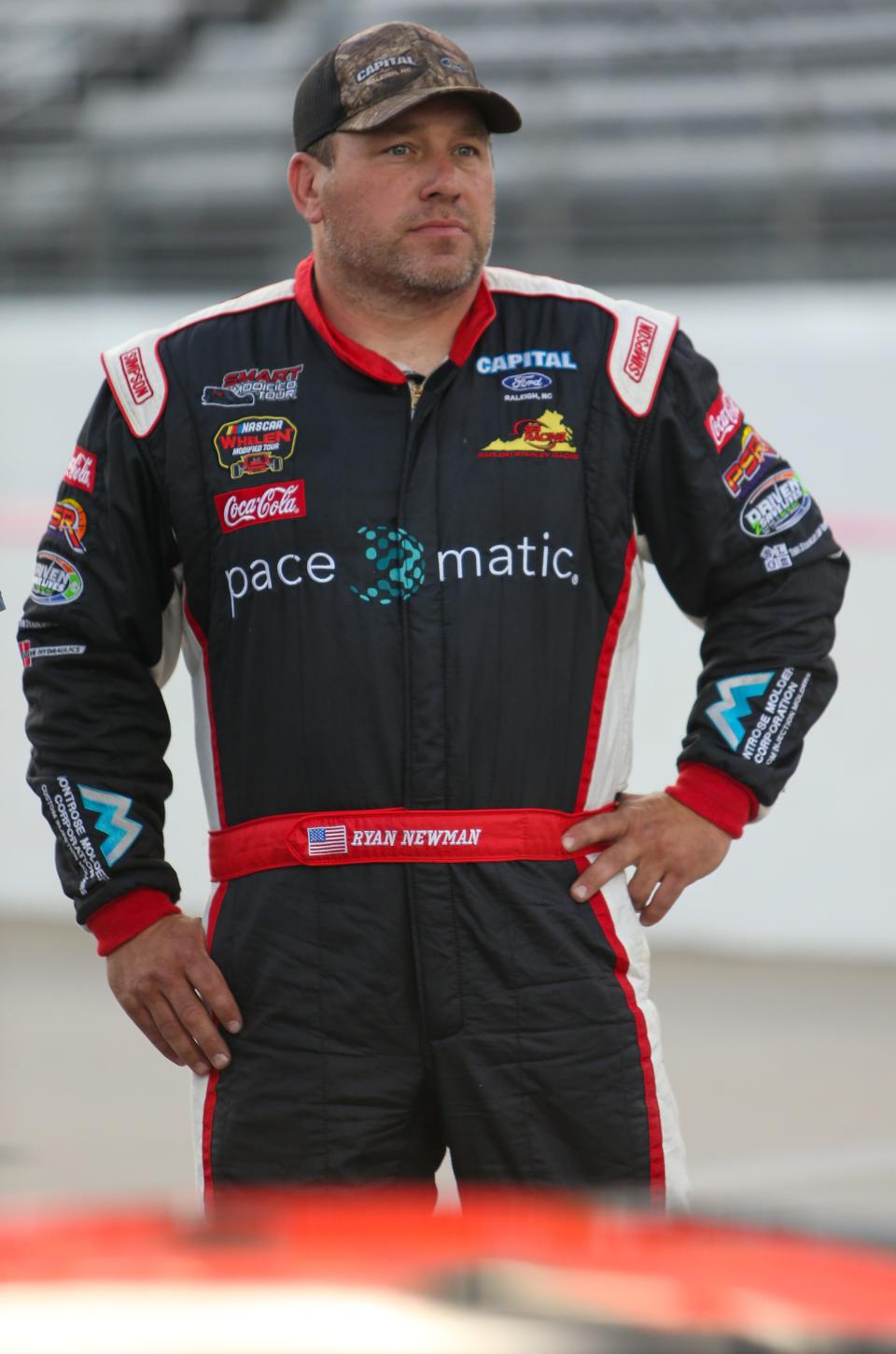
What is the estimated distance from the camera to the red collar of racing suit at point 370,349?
260 centimetres

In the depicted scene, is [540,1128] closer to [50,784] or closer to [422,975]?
[422,975]

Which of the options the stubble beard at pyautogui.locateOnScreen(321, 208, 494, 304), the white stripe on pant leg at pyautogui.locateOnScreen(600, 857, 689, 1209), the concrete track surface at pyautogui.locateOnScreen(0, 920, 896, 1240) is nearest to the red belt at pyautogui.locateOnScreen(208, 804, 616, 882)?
the white stripe on pant leg at pyautogui.locateOnScreen(600, 857, 689, 1209)

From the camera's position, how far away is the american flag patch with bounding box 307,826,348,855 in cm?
251

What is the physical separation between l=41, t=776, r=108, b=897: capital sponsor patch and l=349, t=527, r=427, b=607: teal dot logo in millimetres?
441

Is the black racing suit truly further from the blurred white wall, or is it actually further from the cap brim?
the blurred white wall

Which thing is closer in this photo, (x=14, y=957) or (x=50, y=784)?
(x=50, y=784)

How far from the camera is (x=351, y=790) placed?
2.52 meters

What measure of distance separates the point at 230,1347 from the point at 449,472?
1.51 metres

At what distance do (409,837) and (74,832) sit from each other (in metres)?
0.44

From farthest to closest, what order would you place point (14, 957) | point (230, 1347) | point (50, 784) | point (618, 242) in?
point (618, 242) → point (14, 957) → point (50, 784) → point (230, 1347)

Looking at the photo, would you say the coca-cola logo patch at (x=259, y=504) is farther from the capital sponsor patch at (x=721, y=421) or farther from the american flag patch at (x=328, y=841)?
the capital sponsor patch at (x=721, y=421)

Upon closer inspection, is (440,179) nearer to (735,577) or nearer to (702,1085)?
(735,577)

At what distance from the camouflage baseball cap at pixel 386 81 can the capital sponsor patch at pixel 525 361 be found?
283 millimetres

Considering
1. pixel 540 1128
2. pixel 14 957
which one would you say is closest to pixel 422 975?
pixel 540 1128
